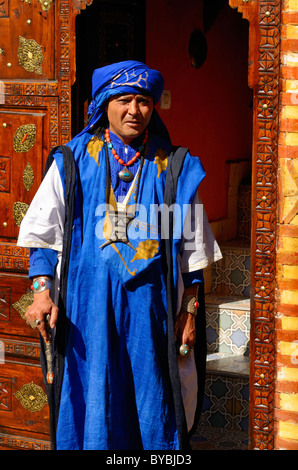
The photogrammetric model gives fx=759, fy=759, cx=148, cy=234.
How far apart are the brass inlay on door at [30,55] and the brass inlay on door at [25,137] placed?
0.31 metres

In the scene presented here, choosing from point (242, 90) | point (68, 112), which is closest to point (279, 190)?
point (68, 112)

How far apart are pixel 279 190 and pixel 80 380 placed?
1330 mm

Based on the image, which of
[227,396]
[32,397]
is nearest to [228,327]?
[227,396]

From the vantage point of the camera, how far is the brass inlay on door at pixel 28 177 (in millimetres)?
4316

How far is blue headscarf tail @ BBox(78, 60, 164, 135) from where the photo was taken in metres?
3.40

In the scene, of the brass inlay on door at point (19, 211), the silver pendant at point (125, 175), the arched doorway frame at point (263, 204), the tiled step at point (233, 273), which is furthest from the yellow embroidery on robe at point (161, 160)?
the tiled step at point (233, 273)

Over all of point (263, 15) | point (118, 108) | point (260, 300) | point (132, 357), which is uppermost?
point (263, 15)

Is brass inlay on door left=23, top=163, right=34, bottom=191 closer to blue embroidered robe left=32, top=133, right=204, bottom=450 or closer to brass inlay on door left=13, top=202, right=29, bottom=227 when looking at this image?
brass inlay on door left=13, top=202, right=29, bottom=227

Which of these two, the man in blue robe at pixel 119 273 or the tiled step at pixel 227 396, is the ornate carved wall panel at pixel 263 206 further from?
the tiled step at pixel 227 396

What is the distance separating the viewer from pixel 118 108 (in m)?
3.43

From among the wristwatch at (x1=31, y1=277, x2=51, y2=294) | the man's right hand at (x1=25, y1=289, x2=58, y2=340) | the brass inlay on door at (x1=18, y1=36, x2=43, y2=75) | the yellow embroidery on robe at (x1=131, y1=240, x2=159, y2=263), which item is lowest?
the man's right hand at (x1=25, y1=289, x2=58, y2=340)

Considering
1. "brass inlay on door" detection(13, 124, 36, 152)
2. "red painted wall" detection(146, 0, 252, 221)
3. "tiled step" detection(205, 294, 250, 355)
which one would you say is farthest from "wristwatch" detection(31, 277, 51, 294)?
"red painted wall" detection(146, 0, 252, 221)

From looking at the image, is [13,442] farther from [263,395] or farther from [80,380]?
[263,395]

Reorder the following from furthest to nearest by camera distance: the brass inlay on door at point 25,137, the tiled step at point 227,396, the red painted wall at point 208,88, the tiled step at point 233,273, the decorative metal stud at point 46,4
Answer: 1. the red painted wall at point 208,88
2. the tiled step at point 233,273
3. the tiled step at point 227,396
4. the brass inlay on door at point 25,137
5. the decorative metal stud at point 46,4
